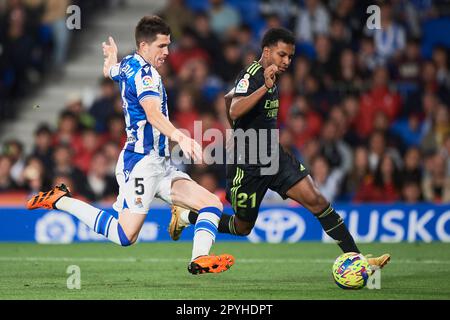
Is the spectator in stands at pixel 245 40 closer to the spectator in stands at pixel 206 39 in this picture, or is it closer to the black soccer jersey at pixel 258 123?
the spectator in stands at pixel 206 39

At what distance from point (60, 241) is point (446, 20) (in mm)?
7894

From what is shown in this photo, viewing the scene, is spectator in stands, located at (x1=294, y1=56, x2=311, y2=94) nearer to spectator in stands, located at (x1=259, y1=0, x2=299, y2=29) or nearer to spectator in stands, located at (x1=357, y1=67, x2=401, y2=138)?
spectator in stands, located at (x1=357, y1=67, x2=401, y2=138)

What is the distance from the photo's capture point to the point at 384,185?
1500 centimetres

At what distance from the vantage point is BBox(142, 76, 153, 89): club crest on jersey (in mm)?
9062

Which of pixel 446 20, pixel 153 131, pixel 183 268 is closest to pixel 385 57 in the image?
pixel 446 20

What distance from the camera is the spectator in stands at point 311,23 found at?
699 inches

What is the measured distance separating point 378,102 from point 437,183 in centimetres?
189

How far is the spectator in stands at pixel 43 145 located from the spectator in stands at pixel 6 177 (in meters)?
0.49

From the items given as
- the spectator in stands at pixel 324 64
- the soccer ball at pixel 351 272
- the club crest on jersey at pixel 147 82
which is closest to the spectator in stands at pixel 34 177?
the spectator in stands at pixel 324 64

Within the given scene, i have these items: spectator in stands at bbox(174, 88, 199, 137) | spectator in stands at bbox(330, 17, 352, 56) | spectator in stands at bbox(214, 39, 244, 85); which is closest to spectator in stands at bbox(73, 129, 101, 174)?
spectator in stands at bbox(174, 88, 199, 137)

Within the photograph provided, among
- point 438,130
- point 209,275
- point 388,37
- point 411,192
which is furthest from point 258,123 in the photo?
point 388,37

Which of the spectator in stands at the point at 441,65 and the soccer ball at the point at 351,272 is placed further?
the spectator in stands at the point at 441,65

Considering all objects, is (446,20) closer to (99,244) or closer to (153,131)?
(99,244)

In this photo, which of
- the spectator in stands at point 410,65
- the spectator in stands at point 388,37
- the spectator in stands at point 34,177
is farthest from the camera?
the spectator in stands at point 388,37
